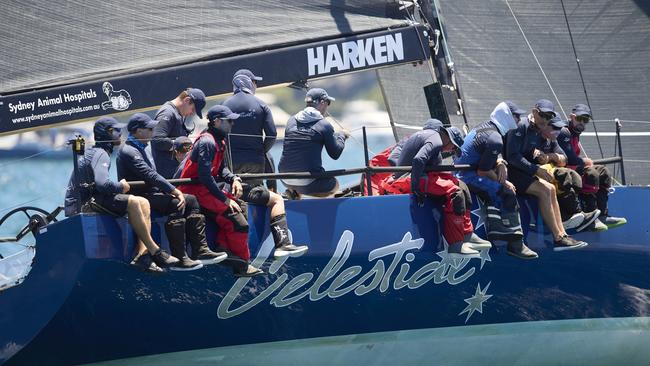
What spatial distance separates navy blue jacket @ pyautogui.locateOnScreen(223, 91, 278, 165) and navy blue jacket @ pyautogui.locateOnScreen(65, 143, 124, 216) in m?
1.01

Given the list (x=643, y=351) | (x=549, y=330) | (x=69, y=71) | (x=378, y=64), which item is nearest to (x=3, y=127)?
(x=69, y=71)

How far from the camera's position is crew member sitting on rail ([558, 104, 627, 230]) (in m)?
9.56

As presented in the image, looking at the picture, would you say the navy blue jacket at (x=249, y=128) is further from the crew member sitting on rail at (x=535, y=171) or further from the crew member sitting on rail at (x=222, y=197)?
the crew member sitting on rail at (x=535, y=171)

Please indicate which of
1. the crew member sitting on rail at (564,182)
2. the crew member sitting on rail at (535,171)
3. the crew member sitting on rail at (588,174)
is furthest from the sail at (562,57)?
the crew member sitting on rail at (535,171)

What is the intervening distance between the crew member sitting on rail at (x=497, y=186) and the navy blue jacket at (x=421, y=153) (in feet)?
1.05

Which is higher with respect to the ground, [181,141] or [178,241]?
[181,141]

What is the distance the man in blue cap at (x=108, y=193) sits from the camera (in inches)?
320

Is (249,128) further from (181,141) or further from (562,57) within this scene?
(562,57)

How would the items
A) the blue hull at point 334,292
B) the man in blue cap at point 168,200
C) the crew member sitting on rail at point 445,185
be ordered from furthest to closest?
1. the crew member sitting on rail at point 445,185
2. the blue hull at point 334,292
3. the man in blue cap at point 168,200

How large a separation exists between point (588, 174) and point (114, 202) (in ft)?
10.7

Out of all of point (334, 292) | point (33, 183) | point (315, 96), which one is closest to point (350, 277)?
point (334, 292)

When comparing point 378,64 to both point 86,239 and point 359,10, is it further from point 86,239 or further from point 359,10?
point 86,239

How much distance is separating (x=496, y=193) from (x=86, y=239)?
270 centimetres

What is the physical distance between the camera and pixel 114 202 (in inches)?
320
